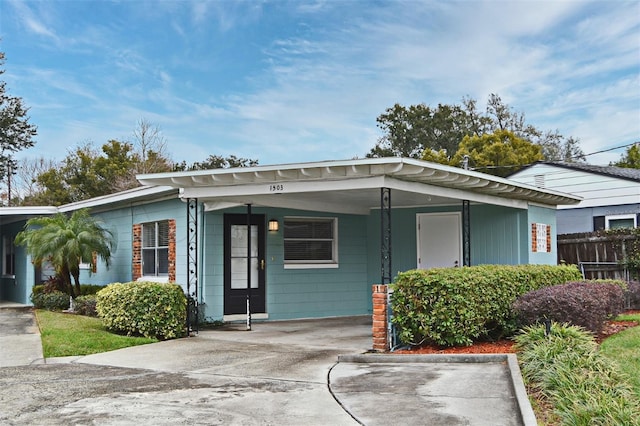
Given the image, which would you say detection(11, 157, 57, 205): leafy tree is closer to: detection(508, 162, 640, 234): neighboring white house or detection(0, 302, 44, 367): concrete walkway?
detection(0, 302, 44, 367): concrete walkway

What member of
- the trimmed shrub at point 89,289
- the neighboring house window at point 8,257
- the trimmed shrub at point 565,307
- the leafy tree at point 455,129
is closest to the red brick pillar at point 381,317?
the trimmed shrub at point 565,307

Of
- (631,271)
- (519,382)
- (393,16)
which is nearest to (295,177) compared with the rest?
(519,382)

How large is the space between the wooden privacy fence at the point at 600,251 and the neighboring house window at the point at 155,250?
9169mm

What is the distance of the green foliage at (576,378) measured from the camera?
4.84 m

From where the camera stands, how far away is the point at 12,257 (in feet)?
66.4

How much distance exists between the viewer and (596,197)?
18.4m

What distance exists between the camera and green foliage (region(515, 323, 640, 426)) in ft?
15.9

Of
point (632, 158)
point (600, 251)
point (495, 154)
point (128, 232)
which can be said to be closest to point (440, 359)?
point (128, 232)

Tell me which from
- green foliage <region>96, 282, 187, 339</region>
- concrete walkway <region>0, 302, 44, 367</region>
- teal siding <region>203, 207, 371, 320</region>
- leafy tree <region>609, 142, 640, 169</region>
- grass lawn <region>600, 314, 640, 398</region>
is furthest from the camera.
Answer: leafy tree <region>609, 142, 640, 169</region>

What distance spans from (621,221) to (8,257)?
1909cm

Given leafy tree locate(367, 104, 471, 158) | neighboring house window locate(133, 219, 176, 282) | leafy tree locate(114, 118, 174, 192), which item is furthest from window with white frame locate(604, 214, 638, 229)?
leafy tree locate(114, 118, 174, 192)

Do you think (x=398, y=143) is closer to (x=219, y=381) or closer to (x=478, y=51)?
(x=478, y=51)

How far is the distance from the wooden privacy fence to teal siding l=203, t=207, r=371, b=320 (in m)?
5.14

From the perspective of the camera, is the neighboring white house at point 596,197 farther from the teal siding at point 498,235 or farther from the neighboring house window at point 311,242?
the neighboring house window at point 311,242
